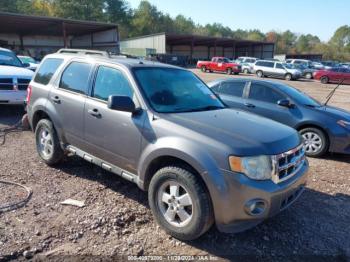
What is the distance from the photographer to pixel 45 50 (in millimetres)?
41219

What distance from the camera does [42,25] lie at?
108 feet

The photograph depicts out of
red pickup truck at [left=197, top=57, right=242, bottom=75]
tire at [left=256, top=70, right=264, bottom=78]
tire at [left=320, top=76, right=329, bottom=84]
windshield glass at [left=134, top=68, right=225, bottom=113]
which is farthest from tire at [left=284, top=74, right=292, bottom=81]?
windshield glass at [left=134, top=68, right=225, bottom=113]

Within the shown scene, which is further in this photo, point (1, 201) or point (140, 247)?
point (1, 201)

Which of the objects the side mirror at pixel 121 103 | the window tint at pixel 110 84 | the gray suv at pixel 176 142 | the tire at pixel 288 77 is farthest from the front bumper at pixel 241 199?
the tire at pixel 288 77

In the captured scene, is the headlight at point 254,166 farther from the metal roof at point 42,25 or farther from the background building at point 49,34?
the metal roof at point 42,25

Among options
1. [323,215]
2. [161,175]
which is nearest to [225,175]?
[161,175]

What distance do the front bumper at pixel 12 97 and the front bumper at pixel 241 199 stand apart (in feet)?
24.3

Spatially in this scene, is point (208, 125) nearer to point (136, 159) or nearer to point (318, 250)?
point (136, 159)

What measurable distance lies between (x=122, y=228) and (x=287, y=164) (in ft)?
6.47

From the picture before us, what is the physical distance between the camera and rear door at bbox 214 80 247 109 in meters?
7.43

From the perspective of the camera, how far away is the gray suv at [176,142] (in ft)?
10.0

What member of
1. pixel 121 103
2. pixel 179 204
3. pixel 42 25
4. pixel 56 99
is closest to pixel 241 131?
pixel 179 204

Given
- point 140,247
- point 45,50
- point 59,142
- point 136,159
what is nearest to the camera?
point 140,247

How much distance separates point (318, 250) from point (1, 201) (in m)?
3.88
